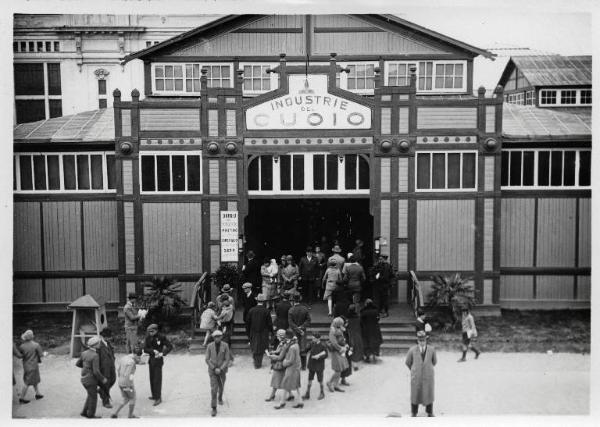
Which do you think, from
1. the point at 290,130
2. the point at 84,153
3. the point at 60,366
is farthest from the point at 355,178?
the point at 60,366

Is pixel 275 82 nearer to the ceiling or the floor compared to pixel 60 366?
nearer to the ceiling

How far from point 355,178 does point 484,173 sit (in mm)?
3627

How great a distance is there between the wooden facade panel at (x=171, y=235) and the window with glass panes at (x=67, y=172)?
6.40 ft

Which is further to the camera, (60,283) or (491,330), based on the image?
(60,283)

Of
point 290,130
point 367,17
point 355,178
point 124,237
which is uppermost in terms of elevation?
point 367,17

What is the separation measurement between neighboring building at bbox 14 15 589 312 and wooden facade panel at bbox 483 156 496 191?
0.13 feet

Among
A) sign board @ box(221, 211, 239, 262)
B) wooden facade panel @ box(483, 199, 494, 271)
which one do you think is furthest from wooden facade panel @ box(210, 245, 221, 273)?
wooden facade panel @ box(483, 199, 494, 271)

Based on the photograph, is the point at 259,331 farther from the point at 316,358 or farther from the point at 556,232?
the point at 556,232

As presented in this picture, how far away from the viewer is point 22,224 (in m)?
18.4

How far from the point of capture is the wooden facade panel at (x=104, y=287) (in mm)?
18578

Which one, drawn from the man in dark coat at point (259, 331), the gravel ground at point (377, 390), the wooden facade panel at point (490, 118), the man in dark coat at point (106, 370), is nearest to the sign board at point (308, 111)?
the wooden facade panel at point (490, 118)

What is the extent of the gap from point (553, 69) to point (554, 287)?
298 inches

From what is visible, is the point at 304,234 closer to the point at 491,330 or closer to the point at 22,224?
the point at 491,330

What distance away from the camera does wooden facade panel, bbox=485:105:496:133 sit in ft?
57.6
